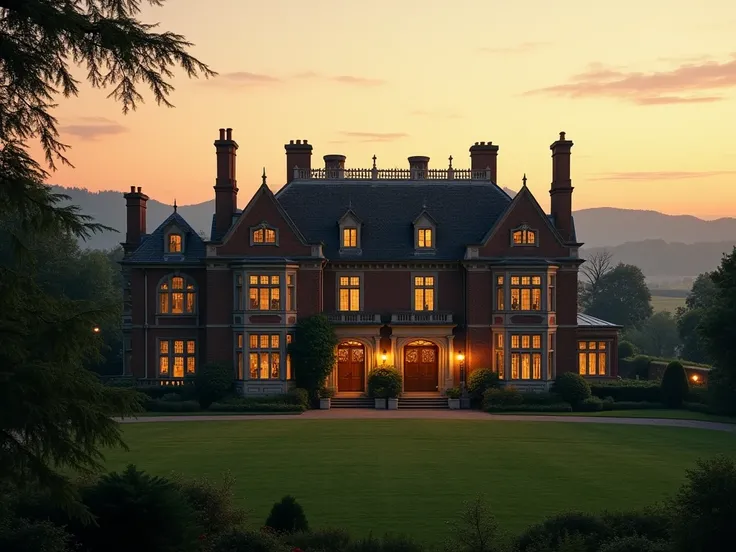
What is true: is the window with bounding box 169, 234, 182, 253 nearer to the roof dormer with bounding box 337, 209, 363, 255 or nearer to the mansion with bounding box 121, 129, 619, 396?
the mansion with bounding box 121, 129, 619, 396

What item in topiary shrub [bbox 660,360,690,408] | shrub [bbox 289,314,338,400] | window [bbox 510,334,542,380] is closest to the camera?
shrub [bbox 289,314,338,400]

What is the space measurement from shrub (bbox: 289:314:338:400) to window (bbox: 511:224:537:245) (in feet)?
36.9

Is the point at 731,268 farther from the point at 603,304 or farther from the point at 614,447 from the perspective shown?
the point at 603,304

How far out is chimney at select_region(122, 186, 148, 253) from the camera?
2076 inches

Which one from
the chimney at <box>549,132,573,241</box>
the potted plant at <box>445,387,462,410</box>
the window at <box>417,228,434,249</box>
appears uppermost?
the chimney at <box>549,132,573,241</box>

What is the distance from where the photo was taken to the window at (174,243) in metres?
50.8

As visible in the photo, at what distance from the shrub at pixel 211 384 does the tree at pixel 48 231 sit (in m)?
36.1

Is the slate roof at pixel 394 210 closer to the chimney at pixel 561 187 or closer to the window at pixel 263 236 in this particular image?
the window at pixel 263 236

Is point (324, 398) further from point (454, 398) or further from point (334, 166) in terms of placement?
point (334, 166)

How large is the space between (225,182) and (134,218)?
629 cm

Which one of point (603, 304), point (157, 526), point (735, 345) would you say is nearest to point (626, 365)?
point (735, 345)

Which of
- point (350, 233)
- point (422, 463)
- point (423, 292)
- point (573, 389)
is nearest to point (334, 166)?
point (350, 233)

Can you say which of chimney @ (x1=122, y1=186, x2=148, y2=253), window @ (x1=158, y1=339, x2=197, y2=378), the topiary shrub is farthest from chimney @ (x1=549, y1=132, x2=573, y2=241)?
chimney @ (x1=122, y1=186, x2=148, y2=253)

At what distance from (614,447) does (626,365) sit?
37217 mm
